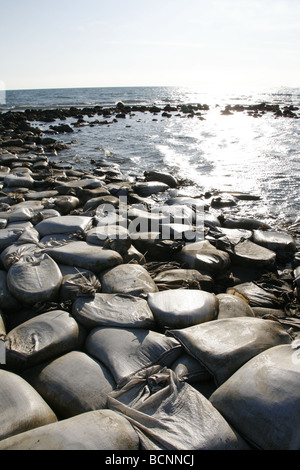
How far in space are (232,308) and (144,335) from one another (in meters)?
0.89

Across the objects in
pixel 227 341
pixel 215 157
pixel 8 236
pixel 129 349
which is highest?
pixel 215 157

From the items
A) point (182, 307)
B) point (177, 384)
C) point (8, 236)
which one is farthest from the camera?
point (8, 236)

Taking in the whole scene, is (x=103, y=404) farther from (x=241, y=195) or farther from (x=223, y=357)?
(x=241, y=195)

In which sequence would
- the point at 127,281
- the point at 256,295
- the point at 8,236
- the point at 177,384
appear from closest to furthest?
the point at 177,384 → the point at 127,281 → the point at 256,295 → the point at 8,236

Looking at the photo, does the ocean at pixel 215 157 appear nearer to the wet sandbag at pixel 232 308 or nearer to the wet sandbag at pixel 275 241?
the wet sandbag at pixel 275 241

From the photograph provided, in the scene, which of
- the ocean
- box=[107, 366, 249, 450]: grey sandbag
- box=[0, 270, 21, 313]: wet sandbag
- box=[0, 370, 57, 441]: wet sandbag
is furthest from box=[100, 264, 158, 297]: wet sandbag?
the ocean

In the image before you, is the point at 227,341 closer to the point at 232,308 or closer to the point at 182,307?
the point at 182,307

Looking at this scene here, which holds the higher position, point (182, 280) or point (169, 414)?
point (182, 280)

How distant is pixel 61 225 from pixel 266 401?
3063 mm

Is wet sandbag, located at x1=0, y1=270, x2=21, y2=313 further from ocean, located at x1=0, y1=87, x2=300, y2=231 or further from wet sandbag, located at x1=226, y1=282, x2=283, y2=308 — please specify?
ocean, located at x1=0, y1=87, x2=300, y2=231

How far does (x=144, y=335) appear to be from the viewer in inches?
95.9

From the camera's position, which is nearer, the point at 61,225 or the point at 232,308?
the point at 232,308

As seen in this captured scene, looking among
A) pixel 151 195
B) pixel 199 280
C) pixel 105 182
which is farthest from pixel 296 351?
pixel 105 182

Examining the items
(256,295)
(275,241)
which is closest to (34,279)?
(256,295)
